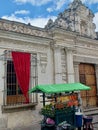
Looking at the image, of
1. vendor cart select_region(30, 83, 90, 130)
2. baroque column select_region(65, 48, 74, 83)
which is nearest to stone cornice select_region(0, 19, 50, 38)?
baroque column select_region(65, 48, 74, 83)

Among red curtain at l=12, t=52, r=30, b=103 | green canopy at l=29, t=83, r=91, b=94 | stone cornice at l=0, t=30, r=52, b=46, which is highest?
stone cornice at l=0, t=30, r=52, b=46

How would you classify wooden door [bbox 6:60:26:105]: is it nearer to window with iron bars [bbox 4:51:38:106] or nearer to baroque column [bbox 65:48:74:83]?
window with iron bars [bbox 4:51:38:106]

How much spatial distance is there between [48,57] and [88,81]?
3537 millimetres

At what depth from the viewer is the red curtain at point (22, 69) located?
29.0ft

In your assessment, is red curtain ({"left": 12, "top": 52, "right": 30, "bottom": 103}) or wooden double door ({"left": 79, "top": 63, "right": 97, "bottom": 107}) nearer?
red curtain ({"left": 12, "top": 52, "right": 30, "bottom": 103})

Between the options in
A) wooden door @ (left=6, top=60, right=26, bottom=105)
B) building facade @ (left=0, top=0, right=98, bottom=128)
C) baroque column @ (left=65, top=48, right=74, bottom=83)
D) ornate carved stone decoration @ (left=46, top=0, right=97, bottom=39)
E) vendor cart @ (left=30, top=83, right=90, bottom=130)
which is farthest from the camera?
ornate carved stone decoration @ (left=46, top=0, right=97, bottom=39)

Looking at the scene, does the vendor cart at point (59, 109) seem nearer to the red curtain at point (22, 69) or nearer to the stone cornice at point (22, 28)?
the red curtain at point (22, 69)

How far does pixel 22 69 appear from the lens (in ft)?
29.6

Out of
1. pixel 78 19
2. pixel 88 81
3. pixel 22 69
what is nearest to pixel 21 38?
pixel 22 69

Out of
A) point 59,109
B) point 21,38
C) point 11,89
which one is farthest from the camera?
point 21,38

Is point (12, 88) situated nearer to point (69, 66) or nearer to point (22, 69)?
point (22, 69)

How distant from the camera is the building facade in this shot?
8695 mm

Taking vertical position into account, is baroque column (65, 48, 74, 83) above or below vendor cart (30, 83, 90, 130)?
above

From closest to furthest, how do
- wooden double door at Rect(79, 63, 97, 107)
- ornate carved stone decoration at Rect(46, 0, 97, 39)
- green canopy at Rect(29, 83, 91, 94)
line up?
green canopy at Rect(29, 83, 91, 94), wooden double door at Rect(79, 63, 97, 107), ornate carved stone decoration at Rect(46, 0, 97, 39)
